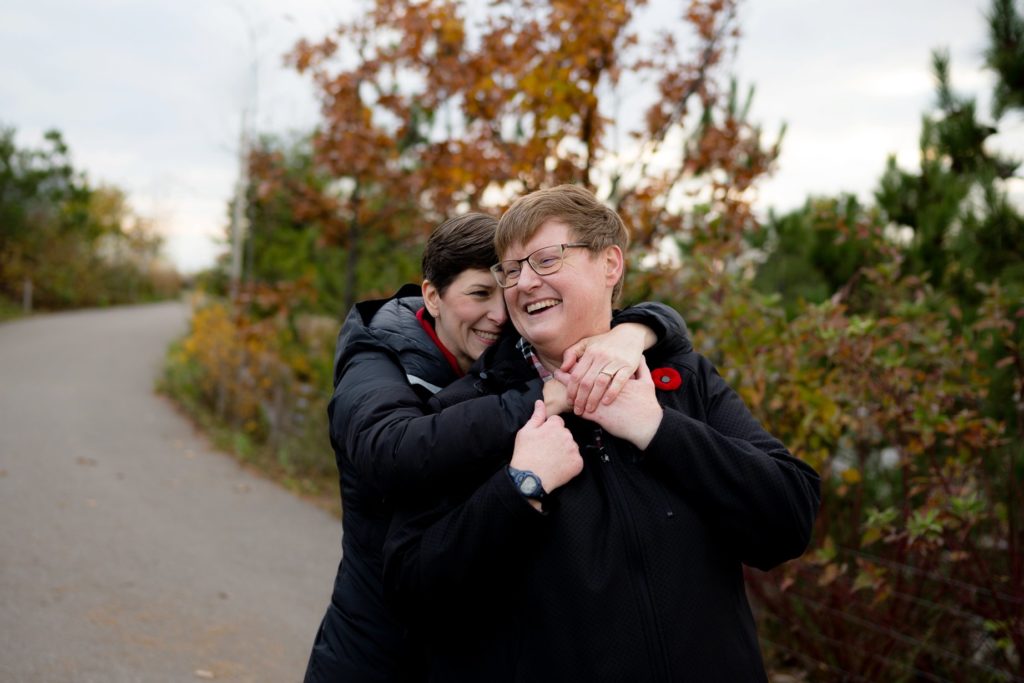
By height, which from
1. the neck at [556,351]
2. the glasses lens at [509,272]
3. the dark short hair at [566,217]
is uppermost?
the dark short hair at [566,217]

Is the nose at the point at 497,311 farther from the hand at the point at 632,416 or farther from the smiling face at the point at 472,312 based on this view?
the hand at the point at 632,416

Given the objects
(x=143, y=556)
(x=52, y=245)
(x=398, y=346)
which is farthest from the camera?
(x=52, y=245)

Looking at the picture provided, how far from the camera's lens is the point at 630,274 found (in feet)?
16.1

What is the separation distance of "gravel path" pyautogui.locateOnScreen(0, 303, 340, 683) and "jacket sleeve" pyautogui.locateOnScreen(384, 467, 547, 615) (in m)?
3.07

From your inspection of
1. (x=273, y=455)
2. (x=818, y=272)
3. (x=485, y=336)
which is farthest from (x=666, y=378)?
(x=273, y=455)

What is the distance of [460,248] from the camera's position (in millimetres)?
2135

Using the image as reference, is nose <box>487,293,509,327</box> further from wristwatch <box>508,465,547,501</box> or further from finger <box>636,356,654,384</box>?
wristwatch <box>508,465,547,501</box>

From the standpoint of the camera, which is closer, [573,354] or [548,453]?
[548,453]

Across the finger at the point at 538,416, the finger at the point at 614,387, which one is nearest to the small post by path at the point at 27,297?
the finger at the point at 538,416

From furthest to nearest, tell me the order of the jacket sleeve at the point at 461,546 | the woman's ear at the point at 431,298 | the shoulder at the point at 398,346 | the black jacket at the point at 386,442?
the woman's ear at the point at 431,298 < the shoulder at the point at 398,346 < the black jacket at the point at 386,442 < the jacket sleeve at the point at 461,546

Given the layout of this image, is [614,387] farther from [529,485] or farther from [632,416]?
[529,485]

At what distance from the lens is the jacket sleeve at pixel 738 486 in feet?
5.42

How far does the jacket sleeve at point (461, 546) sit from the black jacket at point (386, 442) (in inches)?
2.8

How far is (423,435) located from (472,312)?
20.9 inches
